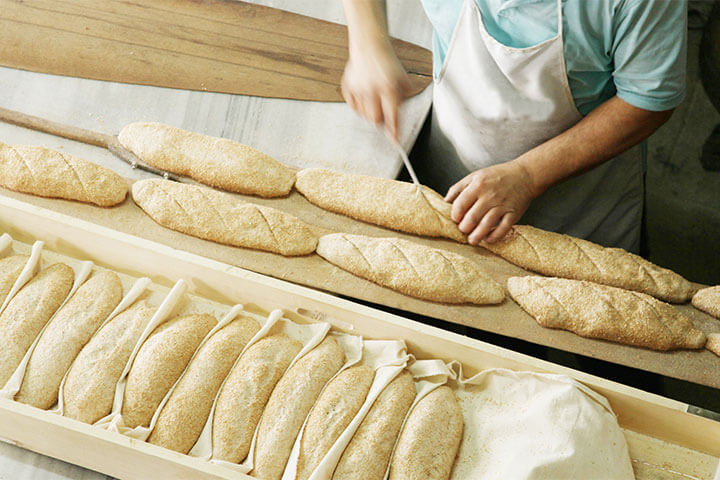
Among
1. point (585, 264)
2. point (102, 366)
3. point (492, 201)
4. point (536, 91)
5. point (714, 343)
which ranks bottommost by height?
point (102, 366)

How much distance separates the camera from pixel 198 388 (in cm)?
147

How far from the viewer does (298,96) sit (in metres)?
2.28

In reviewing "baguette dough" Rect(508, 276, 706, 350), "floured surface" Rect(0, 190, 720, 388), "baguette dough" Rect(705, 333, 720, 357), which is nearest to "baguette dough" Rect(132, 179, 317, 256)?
"floured surface" Rect(0, 190, 720, 388)

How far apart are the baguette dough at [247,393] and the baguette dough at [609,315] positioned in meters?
0.74

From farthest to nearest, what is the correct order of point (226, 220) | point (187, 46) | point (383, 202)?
point (187, 46)
point (383, 202)
point (226, 220)

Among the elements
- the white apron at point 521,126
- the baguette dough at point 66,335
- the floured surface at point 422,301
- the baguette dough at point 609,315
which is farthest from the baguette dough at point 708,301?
the baguette dough at point 66,335

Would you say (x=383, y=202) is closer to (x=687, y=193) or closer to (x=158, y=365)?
(x=158, y=365)

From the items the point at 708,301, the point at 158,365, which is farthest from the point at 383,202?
the point at 708,301

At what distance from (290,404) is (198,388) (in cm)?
25

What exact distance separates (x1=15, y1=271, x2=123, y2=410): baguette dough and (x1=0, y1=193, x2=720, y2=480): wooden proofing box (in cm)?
10

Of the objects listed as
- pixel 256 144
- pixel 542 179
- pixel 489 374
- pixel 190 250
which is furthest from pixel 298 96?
pixel 489 374

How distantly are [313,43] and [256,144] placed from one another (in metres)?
0.58

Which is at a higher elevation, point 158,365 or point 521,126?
point 521,126

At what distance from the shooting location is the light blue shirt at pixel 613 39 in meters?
1.53
